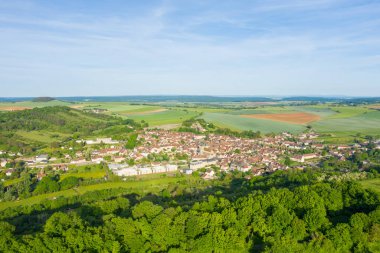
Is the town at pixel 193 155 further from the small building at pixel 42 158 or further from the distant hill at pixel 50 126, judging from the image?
the distant hill at pixel 50 126

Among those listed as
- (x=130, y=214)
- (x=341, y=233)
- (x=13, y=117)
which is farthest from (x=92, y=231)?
(x=13, y=117)

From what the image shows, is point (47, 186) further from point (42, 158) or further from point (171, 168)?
point (42, 158)

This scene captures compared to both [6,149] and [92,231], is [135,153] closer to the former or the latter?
[6,149]

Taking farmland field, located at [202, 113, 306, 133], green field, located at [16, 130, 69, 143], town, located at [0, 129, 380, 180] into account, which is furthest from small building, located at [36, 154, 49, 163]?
farmland field, located at [202, 113, 306, 133]

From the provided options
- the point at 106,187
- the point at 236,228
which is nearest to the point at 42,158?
the point at 106,187

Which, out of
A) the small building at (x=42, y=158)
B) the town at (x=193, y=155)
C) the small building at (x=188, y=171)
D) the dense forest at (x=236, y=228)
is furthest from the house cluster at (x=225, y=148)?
the dense forest at (x=236, y=228)
